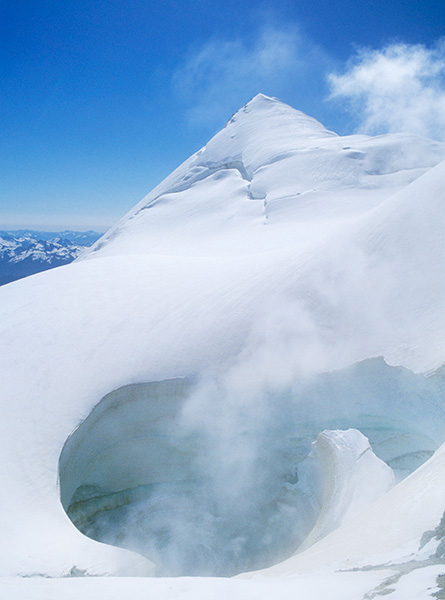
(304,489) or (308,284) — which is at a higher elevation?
(308,284)

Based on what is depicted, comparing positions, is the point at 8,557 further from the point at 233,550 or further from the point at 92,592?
the point at 233,550

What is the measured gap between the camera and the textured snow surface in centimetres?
354

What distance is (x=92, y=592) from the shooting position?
2432 millimetres

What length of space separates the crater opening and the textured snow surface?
0.02 m

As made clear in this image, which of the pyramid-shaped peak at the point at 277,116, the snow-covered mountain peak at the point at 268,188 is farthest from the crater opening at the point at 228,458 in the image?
the pyramid-shaped peak at the point at 277,116

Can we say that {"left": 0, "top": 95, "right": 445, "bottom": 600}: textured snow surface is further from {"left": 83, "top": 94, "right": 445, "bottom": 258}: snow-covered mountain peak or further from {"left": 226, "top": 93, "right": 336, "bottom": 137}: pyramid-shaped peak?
{"left": 226, "top": 93, "right": 336, "bottom": 137}: pyramid-shaped peak

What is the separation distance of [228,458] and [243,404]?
2.79ft

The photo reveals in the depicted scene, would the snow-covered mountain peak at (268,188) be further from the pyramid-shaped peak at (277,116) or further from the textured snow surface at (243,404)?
the textured snow surface at (243,404)

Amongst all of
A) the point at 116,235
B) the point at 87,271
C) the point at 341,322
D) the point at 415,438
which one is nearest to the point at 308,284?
the point at 341,322

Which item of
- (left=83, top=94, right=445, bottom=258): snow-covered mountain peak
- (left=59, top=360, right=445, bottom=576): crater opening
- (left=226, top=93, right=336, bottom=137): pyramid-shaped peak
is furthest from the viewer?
(left=226, top=93, right=336, bottom=137): pyramid-shaped peak

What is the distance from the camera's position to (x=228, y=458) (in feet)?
18.7

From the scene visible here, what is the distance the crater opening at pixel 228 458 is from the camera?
15.6 ft

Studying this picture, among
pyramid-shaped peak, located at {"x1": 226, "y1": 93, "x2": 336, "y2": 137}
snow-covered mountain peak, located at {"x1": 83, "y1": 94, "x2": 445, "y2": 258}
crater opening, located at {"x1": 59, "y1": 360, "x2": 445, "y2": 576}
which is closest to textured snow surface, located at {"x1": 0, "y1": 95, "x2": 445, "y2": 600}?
crater opening, located at {"x1": 59, "y1": 360, "x2": 445, "y2": 576}

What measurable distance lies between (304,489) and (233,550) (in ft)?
3.81
